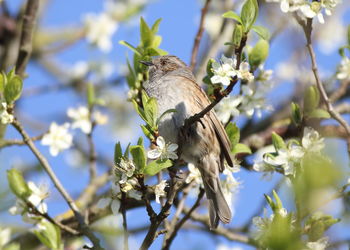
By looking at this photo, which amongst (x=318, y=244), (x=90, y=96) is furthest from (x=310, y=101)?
(x=90, y=96)

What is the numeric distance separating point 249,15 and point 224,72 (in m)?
0.38

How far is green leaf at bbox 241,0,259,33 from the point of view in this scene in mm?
3342

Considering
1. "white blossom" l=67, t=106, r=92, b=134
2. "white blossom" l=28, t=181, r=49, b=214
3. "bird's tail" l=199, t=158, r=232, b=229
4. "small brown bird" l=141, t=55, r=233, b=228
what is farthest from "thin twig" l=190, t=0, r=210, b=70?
"white blossom" l=28, t=181, r=49, b=214

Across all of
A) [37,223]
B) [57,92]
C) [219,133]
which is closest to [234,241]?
[219,133]

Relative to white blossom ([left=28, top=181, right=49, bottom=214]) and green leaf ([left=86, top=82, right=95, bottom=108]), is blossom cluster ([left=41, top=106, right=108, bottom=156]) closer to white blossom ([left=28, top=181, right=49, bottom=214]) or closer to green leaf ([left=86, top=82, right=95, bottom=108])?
green leaf ([left=86, top=82, right=95, bottom=108])

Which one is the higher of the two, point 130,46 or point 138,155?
point 130,46

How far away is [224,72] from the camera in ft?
10.7

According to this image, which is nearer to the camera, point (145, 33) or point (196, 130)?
point (145, 33)

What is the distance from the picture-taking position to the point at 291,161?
3652 millimetres

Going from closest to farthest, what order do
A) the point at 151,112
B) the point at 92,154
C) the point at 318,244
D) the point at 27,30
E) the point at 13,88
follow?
the point at 318,244 → the point at 151,112 → the point at 13,88 → the point at 27,30 → the point at 92,154

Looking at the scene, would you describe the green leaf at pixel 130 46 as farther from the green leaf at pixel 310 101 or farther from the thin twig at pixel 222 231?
the thin twig at pixel 222 231

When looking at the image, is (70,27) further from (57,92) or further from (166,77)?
(166,77)

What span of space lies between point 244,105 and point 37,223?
1.83 meters

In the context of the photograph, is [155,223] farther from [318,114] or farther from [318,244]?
[318,114]
